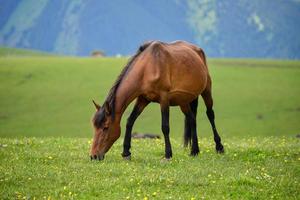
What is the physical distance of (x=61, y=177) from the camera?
43.7 feet

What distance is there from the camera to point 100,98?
278ft

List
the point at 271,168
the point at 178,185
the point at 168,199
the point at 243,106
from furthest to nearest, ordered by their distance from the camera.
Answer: the point at 243,106 < the point at 271,168 < the point at 178,185 < the point at 168,199

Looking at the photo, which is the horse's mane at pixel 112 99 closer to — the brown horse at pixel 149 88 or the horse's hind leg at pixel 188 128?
the brown horse at pixel 149 88

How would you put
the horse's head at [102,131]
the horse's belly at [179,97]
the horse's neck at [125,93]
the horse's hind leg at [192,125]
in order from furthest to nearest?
the horse's hind leg at [192,125]
the horse's belly at [179,97]
the horse's neck at [125,93]
the horse's head at [102,131]

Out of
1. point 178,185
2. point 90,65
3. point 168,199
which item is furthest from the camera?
point 90,65

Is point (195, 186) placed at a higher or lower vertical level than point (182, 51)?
lower

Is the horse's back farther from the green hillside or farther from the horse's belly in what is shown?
the green hillside

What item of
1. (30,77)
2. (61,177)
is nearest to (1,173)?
(61,177)

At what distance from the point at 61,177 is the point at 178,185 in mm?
2783

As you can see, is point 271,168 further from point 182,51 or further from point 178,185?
point 182,51

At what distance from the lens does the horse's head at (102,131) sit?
15.8 metres

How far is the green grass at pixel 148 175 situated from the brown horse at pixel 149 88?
70 centimetres

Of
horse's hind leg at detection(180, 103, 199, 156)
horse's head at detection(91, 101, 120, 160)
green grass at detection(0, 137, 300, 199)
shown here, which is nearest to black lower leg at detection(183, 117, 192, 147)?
horse's hind leg at detection(180, 103, 199, 156)

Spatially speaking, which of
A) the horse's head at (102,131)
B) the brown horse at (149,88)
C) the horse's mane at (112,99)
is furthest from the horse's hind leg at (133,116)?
the horse's mane at (112,99)
